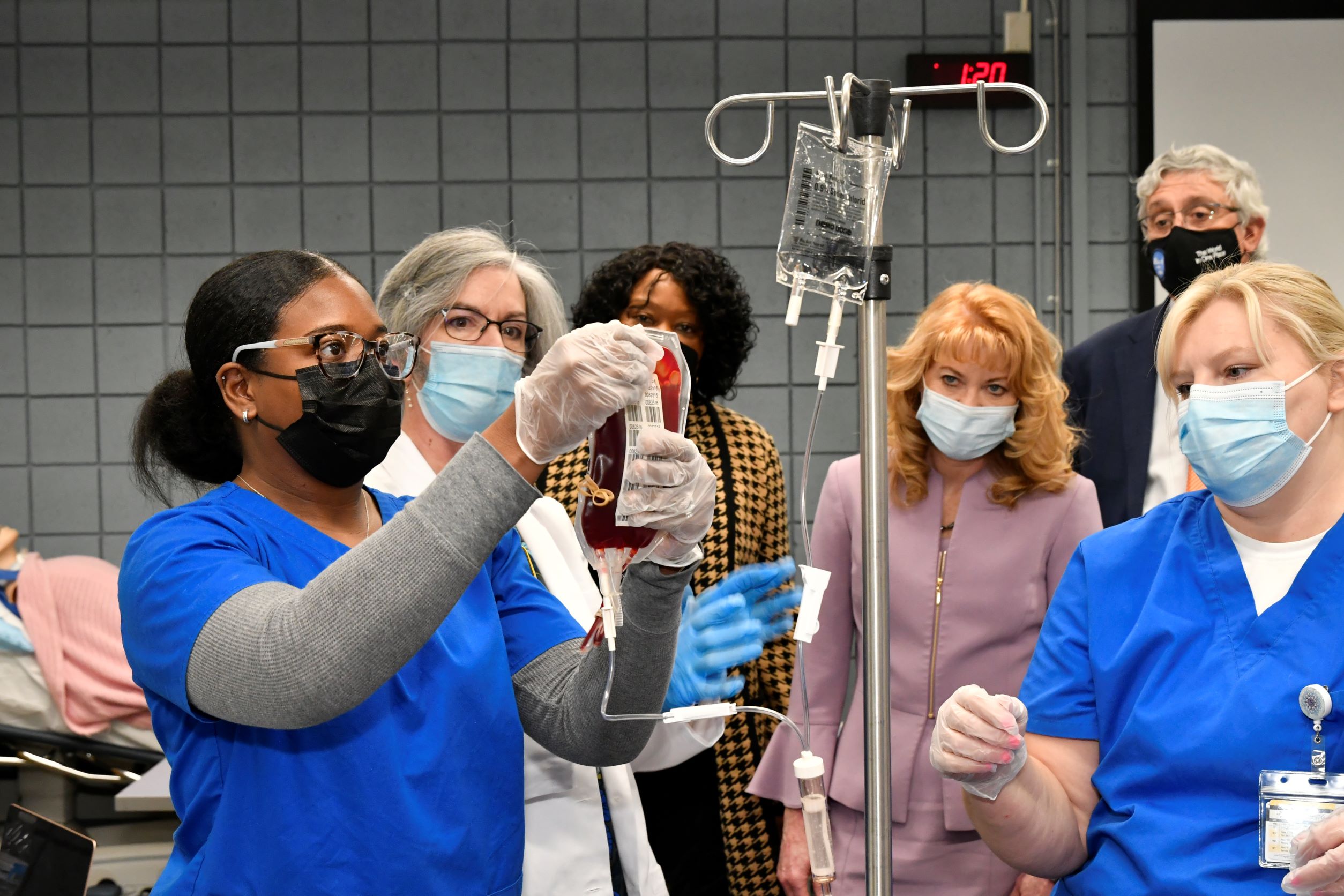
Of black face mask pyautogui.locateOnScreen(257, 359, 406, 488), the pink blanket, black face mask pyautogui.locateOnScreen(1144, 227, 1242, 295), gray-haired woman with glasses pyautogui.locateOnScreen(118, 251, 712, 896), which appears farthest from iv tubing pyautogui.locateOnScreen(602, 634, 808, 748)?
the pink blanket

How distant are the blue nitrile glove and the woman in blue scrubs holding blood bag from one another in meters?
0.21

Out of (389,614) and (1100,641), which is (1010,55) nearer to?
(1100,641)

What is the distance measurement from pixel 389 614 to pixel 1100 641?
83 cm

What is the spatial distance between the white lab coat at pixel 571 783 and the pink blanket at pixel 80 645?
189 centimetres

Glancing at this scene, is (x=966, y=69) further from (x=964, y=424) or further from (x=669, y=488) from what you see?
(x=669, y=488)

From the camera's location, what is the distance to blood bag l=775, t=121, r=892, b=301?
1075 millimetres

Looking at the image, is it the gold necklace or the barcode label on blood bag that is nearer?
the barcode label on blood bag

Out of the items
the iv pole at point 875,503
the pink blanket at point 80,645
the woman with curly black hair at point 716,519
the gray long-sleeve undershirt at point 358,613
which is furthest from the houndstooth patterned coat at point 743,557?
the pink blanket at point 80,645

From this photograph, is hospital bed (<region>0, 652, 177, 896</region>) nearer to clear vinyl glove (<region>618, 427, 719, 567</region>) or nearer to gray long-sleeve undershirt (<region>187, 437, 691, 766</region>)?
gray long-sleeve undershirt (<region>187, 437, 691, 766</region>)

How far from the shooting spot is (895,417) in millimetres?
2008

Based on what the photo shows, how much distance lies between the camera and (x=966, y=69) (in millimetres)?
3760

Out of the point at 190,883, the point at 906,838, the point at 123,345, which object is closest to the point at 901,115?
the point at 190,883

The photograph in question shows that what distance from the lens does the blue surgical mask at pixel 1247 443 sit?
1298mm

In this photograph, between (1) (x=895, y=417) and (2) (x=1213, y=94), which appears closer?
(1) (x=895, y=417)
